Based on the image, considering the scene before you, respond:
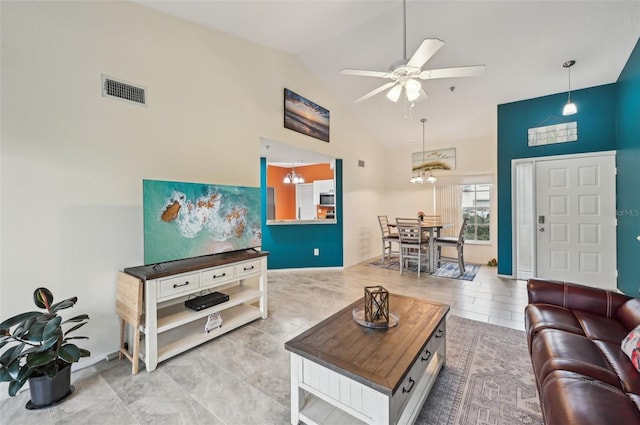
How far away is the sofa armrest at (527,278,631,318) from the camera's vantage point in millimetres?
1976

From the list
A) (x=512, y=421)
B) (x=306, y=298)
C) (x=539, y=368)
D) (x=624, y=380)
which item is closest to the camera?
(x=624, y=380)

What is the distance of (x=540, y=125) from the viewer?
14.4 ft

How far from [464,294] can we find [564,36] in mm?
3457

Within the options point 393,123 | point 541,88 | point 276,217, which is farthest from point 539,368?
point 276,217

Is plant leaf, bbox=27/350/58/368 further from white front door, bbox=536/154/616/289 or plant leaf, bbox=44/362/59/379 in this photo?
white front door, bbox=536/154/616/289

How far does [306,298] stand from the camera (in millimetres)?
3680

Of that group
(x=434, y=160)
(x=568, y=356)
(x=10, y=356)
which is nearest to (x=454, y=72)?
(x=568, y=356)

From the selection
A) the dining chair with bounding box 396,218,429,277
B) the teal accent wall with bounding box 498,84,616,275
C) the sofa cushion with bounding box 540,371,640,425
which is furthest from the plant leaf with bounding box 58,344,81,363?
the teal accent wall with bounding box 498,84,616,275

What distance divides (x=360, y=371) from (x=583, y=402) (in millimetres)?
910

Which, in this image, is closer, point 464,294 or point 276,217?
point 464,294

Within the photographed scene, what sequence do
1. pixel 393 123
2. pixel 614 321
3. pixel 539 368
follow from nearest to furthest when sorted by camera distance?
pixel 539 368
pixel 614 321
pixel 393 123

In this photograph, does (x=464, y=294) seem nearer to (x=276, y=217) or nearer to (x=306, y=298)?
(x=306, y=298)

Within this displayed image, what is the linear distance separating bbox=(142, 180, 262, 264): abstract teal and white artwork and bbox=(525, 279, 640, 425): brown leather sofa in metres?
2.63

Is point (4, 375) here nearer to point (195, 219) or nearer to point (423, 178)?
point (195, 219)
